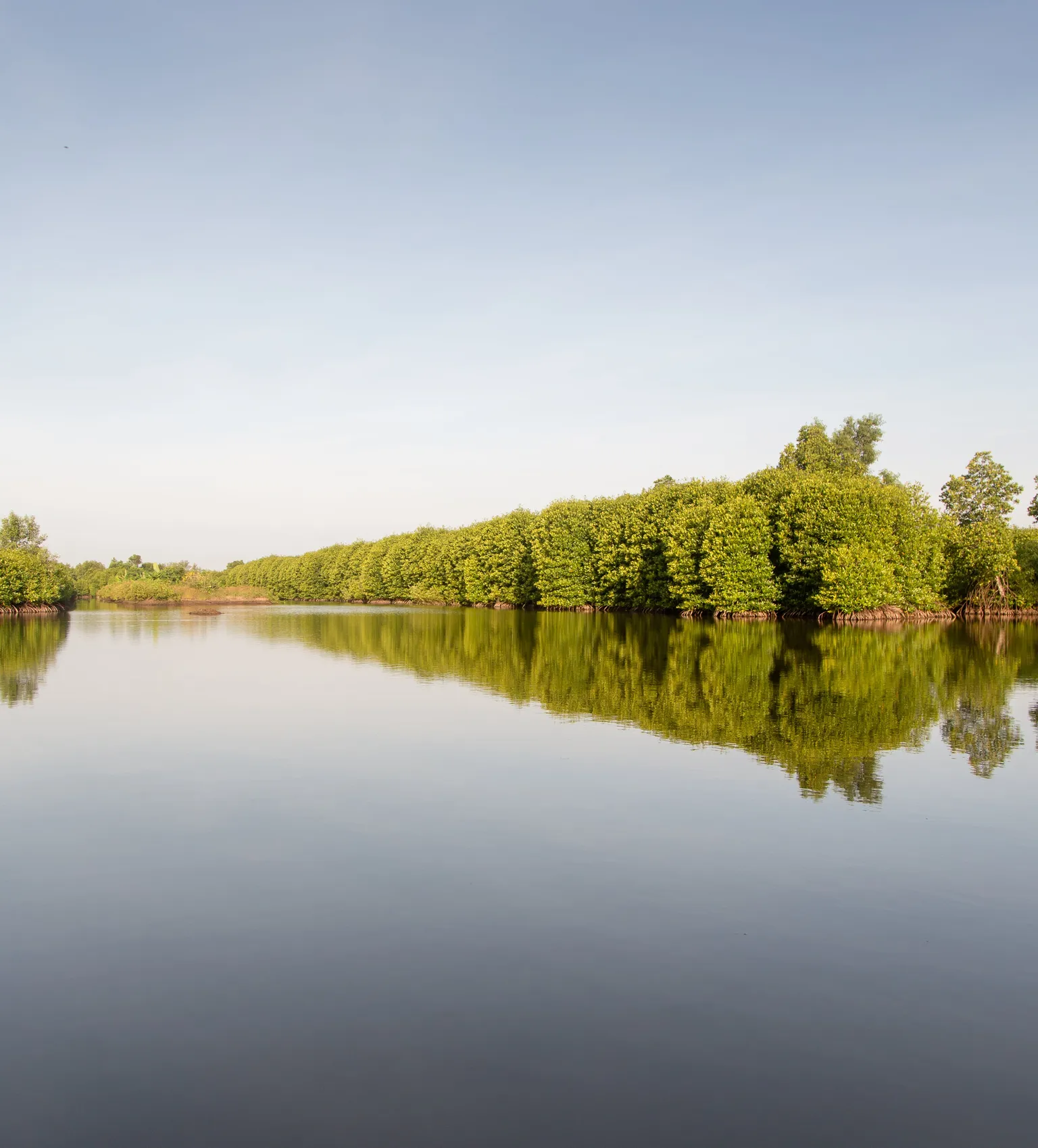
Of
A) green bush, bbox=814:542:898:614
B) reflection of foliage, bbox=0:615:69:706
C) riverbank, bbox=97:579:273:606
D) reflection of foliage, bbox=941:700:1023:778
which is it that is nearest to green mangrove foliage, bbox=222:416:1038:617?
green bush, bbox=814:542:898:614

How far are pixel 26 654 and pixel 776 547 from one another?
190 ft

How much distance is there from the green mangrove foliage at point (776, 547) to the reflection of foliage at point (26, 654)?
49.7 m

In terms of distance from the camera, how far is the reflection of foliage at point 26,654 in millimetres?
26609

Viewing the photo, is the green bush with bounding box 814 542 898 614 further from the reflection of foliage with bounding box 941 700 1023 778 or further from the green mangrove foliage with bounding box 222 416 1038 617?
the reflection of foliage with bounding box 941 700 1023 778

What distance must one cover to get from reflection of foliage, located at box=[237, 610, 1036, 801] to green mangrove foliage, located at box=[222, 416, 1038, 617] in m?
10.2

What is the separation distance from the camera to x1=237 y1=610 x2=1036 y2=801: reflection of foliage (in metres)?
17.9

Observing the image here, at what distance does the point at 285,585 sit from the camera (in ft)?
607

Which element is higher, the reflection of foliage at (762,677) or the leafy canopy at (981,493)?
the leafy canopy at (981,493)

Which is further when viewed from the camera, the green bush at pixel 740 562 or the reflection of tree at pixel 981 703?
the green bush at pixel 740 562

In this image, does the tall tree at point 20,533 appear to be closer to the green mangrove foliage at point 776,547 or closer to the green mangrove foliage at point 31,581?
the green mangrove foliage at point 31,581

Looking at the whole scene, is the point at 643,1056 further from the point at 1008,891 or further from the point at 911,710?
the point at 911,710

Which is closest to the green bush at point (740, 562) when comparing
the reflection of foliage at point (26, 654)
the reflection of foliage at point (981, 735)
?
the reflection of foliage at point (981, 735)

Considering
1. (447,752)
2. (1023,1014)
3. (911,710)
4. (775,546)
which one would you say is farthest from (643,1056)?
(775,546)

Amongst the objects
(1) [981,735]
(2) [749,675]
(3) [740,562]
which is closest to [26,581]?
(3) [740,562]
